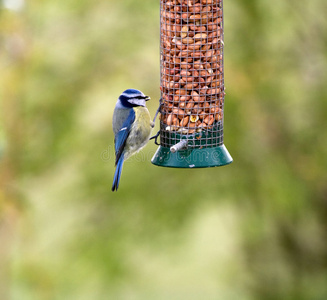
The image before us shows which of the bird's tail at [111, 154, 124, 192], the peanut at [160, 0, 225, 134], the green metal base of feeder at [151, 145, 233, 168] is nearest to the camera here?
the green metal base of feeder at [151, 145, 233, 168]

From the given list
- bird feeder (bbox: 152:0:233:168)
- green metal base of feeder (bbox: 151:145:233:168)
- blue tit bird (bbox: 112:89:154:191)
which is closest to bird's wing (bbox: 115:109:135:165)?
blue tit bird (bbox: 112:89:154:191)

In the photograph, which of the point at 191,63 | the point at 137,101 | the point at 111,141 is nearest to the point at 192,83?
the point at 191,63

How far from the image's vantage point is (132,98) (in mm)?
4832

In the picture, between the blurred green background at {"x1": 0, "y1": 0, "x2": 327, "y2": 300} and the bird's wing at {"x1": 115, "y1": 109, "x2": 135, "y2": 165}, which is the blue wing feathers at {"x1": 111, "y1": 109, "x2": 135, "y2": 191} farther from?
the blurred green background at {"x1": 0, "y1": 0, "x2": 327, "y2": 300}

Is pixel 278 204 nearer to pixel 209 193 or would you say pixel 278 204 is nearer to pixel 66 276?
pixel 209 193

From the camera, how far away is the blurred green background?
686 centimetres

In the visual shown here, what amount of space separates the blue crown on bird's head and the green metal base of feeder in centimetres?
49

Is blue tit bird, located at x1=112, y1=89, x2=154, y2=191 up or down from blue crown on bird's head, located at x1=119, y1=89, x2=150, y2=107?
down

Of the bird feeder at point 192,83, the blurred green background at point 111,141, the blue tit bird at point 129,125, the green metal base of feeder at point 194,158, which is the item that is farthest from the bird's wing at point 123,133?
the blurred green background at point 111,141

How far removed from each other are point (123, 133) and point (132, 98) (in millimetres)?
328

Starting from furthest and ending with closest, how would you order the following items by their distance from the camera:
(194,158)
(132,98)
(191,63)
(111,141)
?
(111,141) < (132,98) < (191,63) < (194,158)

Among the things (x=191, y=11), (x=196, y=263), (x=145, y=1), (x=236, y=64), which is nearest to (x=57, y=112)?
(x=145, y=1)

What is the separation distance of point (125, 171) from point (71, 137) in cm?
74

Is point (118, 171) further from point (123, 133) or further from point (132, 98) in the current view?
point (132, 98)
